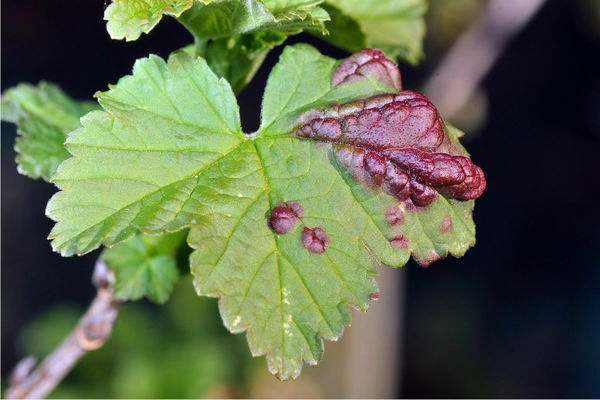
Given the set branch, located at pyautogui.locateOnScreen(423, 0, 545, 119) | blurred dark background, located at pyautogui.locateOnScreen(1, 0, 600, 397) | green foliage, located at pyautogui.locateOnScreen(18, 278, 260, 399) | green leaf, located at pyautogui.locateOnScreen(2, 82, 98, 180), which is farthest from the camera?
blurred dark background, located at pyautogui.locateOnScreen(1, 0, 600, 397)

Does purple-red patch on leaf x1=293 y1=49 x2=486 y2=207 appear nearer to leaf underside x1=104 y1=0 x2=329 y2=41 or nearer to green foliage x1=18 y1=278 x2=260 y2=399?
leaf underside x1=104 y1=0 x2=329 y2=41

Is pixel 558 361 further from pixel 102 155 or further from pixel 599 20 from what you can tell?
pixel 102 155

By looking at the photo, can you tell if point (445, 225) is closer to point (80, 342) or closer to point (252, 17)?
point (252, 17)

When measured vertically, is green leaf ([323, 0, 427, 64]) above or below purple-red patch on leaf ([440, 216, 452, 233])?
above

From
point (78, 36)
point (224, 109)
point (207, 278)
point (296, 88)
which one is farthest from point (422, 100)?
point (78, 36)

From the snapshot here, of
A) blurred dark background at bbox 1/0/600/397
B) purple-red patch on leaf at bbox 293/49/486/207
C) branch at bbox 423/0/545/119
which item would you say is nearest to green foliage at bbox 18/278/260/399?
blurred dark background at bbox 1/0/600/397

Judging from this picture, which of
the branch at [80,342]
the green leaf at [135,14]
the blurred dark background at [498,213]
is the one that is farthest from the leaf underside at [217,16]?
the blurred dark background at [498,213]
